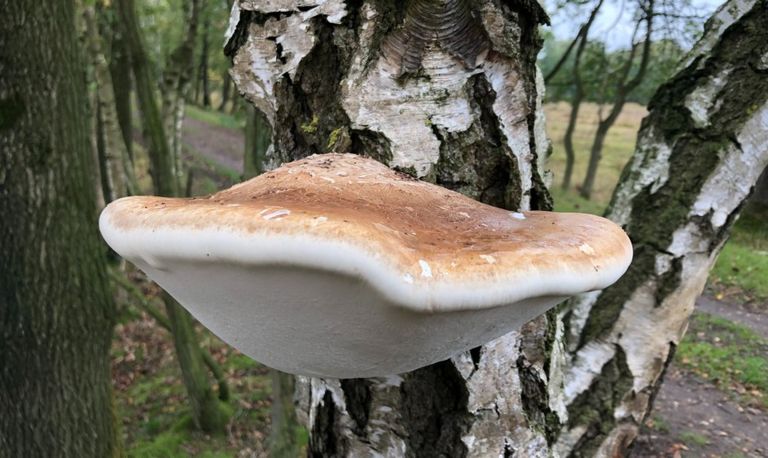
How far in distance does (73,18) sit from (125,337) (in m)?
7.18

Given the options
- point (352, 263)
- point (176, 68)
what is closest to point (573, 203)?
point (176, 68)

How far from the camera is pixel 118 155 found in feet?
27.9

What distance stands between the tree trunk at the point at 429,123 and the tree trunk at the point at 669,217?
831 mm

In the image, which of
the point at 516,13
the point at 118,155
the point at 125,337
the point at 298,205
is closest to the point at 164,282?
the point at 298,205

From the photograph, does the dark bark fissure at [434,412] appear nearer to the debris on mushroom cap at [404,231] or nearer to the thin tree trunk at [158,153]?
the debris on mushroom cap at [404,231]

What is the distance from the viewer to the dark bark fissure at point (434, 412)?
4.81 ft

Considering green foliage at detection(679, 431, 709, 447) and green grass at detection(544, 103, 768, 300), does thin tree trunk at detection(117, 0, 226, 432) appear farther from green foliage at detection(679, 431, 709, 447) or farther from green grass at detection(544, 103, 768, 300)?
green foliage at detection(679, 431, 709, 447)

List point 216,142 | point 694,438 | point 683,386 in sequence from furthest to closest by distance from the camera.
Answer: point 216,142 → point 683,386 → point 694,438

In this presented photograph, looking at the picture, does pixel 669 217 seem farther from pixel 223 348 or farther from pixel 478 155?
pixel 223 348

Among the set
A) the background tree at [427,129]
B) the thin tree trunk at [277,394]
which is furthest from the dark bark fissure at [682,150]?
the thin tree trunk at [277,394]

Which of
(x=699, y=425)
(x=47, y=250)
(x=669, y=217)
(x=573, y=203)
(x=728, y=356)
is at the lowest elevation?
(x=573, y=203)

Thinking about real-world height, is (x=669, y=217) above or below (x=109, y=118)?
above

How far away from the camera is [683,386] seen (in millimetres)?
7059

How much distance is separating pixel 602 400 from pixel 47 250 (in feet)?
10.9
